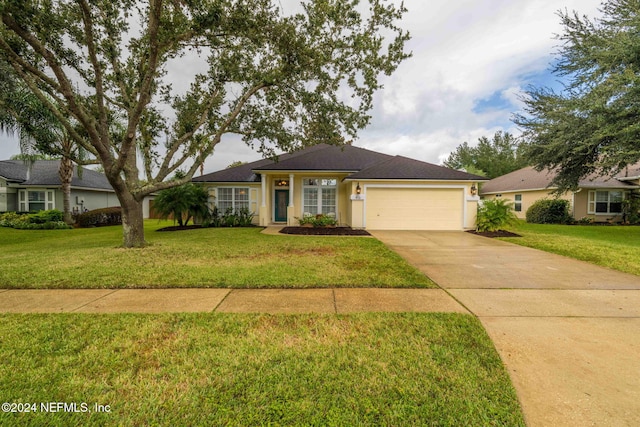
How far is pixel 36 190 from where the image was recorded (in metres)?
19.2

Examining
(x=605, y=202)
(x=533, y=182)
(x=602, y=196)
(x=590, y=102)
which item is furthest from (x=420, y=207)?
(x=605, y=202)

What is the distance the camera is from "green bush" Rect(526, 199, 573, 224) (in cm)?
1786

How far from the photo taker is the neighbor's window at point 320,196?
598 inches

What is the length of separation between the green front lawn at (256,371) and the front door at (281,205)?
1251cm

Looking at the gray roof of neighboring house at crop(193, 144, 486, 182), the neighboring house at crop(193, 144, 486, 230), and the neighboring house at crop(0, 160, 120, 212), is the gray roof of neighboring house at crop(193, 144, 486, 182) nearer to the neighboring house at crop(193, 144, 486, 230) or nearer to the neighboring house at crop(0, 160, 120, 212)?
the neighboring house at crop(193, 144, 486, 230)

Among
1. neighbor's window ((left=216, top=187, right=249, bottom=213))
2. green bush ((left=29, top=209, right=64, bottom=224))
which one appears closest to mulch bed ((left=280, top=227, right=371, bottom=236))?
neighbor's window ((left=216, top=187, right=249, bottom=213))

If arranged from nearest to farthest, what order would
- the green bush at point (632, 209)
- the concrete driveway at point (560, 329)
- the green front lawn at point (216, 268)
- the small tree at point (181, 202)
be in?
the concrete driveway at point (560, 329) → the green front lawn at point (216, 268) → the small tree at point (181, 202) → the green bush at point (632, 209)

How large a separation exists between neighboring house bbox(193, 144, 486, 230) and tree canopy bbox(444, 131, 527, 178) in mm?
22334

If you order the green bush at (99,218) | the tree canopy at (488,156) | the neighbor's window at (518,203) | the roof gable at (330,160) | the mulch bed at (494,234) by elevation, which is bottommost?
the mulch bed at (494,234)

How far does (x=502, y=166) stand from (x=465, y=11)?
31258 mm

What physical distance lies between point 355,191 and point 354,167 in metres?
1.90

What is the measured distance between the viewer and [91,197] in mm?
21469

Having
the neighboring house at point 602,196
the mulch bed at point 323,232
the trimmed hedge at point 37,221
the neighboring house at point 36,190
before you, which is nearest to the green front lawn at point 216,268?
the mulch bed at point 323,232

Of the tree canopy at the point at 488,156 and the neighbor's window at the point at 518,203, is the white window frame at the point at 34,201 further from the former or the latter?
the tree canopy at the point at 488,156
